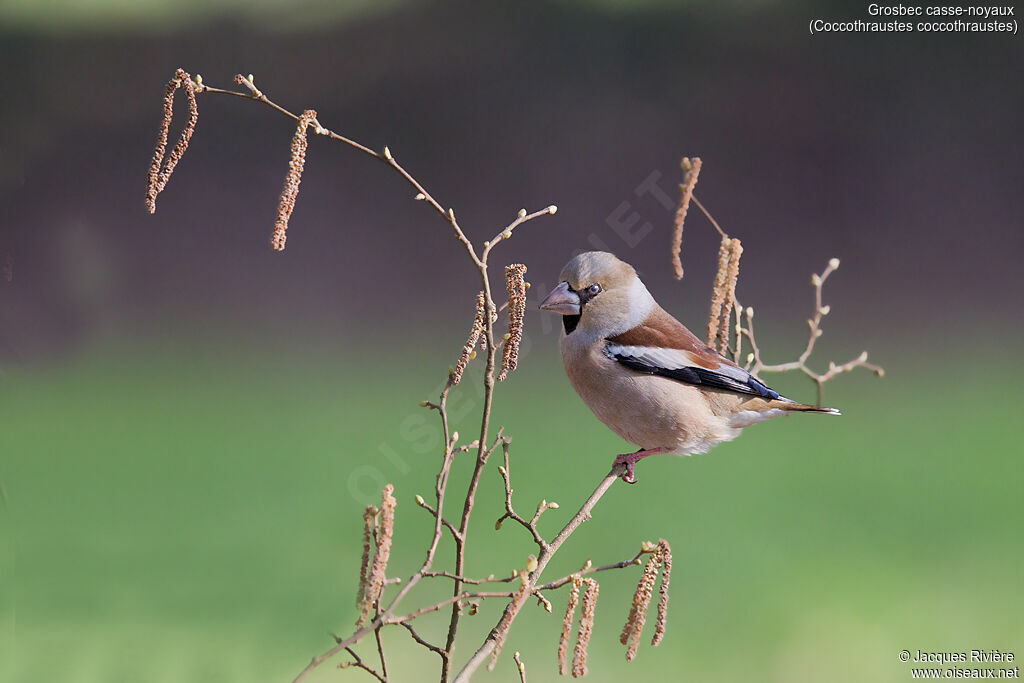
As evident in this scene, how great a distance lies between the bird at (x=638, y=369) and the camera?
87 cm

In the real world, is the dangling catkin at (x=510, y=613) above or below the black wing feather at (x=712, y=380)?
below

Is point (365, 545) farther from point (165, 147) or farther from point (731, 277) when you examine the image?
point (731, 277)

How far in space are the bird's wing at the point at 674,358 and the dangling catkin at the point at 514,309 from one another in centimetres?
28

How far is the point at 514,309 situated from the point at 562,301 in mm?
206

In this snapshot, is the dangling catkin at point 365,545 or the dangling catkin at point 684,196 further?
the dangling catkin at point 684,196

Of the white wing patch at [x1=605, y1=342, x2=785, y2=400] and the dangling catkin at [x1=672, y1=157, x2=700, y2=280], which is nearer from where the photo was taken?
the dangling catkin at [x1=672, y1=157, x2=700, y2=280]

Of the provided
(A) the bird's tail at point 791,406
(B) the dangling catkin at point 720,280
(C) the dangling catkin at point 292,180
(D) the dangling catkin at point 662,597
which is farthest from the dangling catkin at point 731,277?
(C) the dangling catkin at point 292,180

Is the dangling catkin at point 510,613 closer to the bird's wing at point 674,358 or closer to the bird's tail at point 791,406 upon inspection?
the bird's wing at point 674,358

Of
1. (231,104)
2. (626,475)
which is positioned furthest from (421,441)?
(231,104)

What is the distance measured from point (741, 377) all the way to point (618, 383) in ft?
0.47

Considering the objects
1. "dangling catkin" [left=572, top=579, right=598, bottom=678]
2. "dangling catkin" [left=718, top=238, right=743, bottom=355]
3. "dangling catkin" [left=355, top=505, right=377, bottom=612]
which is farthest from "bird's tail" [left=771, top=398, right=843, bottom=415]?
"dangling catkin" [left=355, top=505, right=377, bottom=612]

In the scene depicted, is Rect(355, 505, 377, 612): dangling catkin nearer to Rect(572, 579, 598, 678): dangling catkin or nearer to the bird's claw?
Rect(572, 579, 598, 678): dangling catkin

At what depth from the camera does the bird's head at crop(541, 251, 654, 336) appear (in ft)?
2.74

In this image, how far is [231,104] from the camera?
14.3 feet
